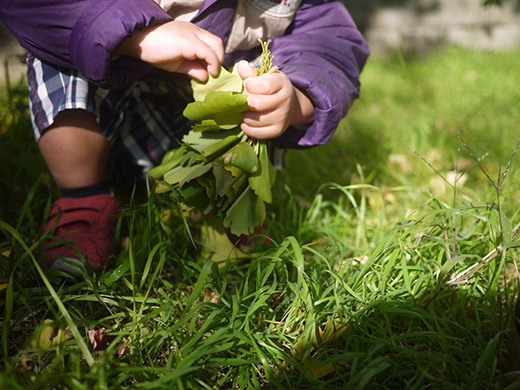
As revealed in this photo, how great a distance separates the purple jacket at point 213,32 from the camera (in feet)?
3.19

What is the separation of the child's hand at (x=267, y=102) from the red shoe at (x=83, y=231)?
41 cm

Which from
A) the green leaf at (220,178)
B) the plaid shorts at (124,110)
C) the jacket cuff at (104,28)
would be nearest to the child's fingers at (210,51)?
the jacket cuff at (104,28)

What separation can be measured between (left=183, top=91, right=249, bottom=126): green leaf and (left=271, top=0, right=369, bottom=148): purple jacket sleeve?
0.21m

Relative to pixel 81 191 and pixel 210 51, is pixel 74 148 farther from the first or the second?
pixel 210 51

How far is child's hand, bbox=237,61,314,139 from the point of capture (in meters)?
0.96

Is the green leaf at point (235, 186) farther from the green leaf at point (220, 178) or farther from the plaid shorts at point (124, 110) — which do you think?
the plaid shorts at point (124, 110)

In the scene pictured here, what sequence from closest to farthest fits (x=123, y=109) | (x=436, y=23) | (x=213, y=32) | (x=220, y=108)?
1. (x=220, y=108)
2. (x=213, y=32)
3. (x=123, y=109)
4. (x=436, y=23)

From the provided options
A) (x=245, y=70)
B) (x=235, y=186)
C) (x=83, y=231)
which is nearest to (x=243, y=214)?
(x=235, y=186)

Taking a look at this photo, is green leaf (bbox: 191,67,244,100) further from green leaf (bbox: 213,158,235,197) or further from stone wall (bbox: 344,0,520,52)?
stone wall (bbox: 344,0,520,52)

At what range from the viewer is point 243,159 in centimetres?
97

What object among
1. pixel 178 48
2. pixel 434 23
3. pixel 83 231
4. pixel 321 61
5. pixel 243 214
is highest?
pixel 178 48

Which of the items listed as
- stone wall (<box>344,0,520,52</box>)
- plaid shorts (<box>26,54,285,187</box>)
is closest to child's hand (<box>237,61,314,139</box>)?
plaid shorts (<box>26,54,285,187</box>)

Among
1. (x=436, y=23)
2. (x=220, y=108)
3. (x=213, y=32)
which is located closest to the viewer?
(x=220, y=108)

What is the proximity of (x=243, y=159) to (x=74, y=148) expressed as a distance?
20.5 inches
